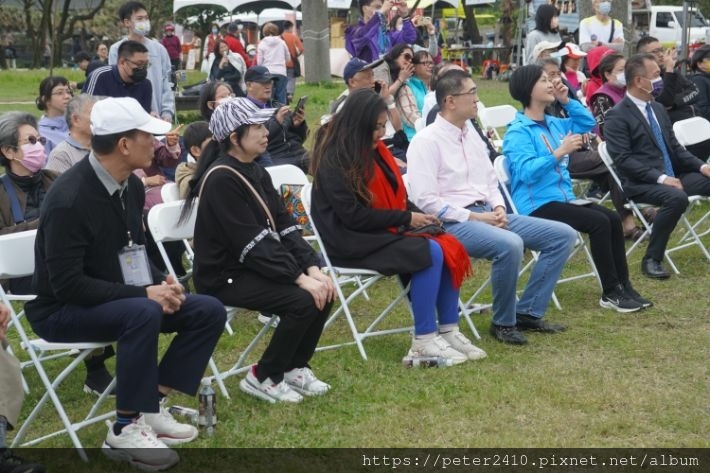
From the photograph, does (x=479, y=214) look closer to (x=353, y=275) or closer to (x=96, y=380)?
(x=353, y=275)

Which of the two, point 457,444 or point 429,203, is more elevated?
point 429,203

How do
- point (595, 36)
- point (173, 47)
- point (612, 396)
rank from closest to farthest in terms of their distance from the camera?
1. point (612, 396)
2. point (595, 36)
3. point (173, 47)

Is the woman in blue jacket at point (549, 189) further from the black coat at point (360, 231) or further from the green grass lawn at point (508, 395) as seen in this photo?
the black coat at point (360, 231)

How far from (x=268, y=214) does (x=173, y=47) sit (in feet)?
70.0

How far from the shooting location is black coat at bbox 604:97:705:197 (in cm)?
754

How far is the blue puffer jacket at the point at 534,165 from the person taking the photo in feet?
21.5

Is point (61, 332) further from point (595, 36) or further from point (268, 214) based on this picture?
point (595, 36)

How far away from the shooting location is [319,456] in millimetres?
4391

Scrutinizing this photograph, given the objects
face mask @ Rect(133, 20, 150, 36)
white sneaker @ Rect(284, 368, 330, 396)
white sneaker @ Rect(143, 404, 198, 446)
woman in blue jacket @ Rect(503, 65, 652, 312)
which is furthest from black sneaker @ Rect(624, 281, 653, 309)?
face mask @ Rect(133, 20, 150, 36)

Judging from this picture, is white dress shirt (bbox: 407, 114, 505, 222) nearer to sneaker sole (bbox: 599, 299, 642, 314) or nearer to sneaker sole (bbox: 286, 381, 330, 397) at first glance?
sneaker sole (bbox: 599, 299, 642, 314)

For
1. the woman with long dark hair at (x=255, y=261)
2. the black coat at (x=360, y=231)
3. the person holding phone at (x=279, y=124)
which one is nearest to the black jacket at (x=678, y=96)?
the person holding phone at (x=279, y=124)

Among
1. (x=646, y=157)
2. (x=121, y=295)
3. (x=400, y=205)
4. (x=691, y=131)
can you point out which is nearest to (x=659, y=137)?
(x=646, y=157)

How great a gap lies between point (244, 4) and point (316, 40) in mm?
9671

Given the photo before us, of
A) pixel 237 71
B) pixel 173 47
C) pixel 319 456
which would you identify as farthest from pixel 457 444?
pixel 173 47
